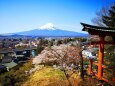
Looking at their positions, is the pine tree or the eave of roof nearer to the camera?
the eave of roof

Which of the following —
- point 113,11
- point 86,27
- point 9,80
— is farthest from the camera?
point 113,11

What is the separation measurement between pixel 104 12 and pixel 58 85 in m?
19.4

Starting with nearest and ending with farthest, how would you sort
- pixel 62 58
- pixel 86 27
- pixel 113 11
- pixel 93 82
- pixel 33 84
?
pixel 86 27 → pixel 93 82 → pixel 33 84 → pixel 62 58 → pixel 113 11

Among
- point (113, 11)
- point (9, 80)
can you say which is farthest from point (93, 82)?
point (113, 11)

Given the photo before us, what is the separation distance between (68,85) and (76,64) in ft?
14.7

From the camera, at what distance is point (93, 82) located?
1156cm

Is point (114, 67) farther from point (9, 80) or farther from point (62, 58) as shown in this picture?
point (9, 80)

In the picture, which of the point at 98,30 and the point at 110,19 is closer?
the point at 98,30

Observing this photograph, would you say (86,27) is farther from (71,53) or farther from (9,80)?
(9,80)

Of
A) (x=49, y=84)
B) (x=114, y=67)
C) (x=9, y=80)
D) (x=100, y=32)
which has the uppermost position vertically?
(x=100, y=32)

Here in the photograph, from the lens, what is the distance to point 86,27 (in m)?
8.64

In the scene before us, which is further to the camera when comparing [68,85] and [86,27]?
[68,85]

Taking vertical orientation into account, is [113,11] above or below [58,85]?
above

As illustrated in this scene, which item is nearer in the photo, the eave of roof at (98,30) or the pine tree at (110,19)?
the eave of roof at (98,30)
